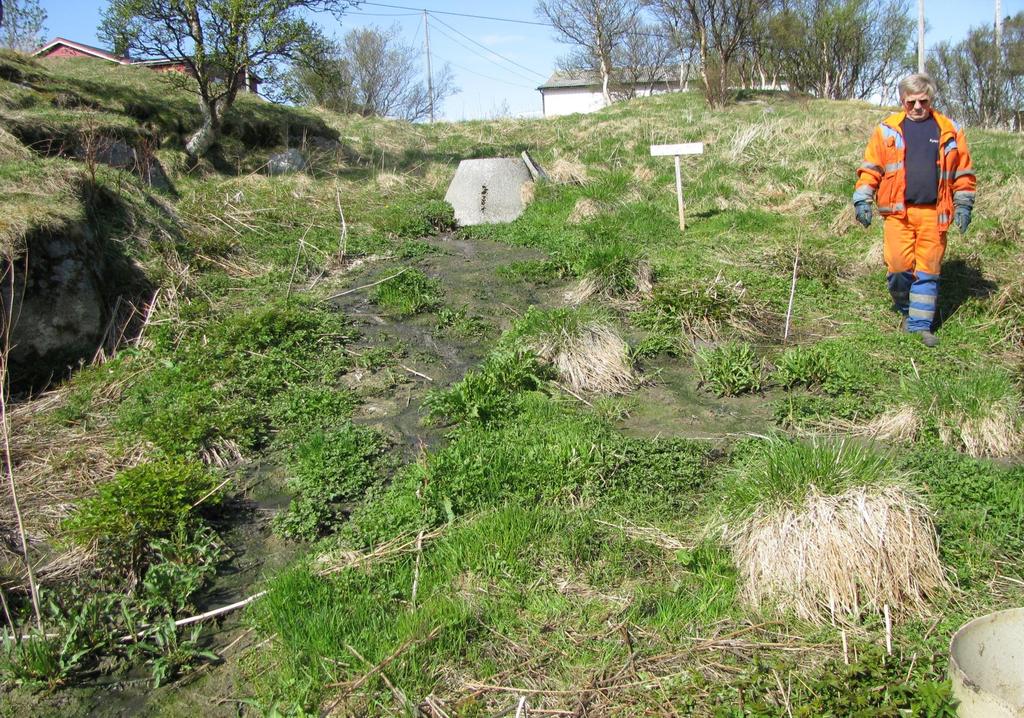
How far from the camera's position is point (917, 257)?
591cm

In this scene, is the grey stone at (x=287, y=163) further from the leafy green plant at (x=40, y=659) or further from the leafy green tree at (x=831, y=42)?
the leafy green tree at (x=831, y=42)

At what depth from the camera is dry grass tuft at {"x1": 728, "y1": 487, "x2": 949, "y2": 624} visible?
325 cm

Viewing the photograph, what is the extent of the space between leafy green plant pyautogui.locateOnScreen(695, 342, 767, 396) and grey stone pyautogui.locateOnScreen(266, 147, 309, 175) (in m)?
9.38

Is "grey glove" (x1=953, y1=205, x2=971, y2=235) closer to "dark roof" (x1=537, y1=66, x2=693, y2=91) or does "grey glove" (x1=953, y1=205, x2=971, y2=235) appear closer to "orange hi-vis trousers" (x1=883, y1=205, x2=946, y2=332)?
"orange hi-vis trousers" (x1=883, y1=205, x2=946, y2=332)

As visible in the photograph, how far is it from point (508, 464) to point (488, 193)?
6694mm

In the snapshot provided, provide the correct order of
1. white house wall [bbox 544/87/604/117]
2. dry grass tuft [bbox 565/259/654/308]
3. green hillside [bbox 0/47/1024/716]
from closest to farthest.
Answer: green hillside [bbox 0/47/1024/716] → dry grass tuft [bbox 565/259/654/308] → white house wall [bbox 544/87/604/117]

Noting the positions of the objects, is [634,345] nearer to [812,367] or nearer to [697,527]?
[812,367]

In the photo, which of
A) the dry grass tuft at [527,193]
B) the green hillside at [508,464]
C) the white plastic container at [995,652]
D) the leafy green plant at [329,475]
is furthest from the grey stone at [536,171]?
the white plastic container at [995,652]

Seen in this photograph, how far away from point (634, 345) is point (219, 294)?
13.6ft

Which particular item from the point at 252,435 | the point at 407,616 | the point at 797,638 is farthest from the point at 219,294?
the point at 797,638

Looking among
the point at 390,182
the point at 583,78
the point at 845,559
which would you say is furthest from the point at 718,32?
the point at 583,78

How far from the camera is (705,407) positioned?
530cm

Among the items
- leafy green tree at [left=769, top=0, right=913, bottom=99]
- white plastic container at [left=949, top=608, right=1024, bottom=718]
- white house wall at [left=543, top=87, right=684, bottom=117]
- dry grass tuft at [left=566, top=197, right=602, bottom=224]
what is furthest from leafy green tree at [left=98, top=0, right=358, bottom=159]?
white house wall at [left=543, top=87, right=684, bottom=117]

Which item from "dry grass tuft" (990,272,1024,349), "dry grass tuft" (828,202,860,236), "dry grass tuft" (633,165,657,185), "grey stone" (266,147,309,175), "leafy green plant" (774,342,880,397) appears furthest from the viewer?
"grey stone" (266,147,309,175)
